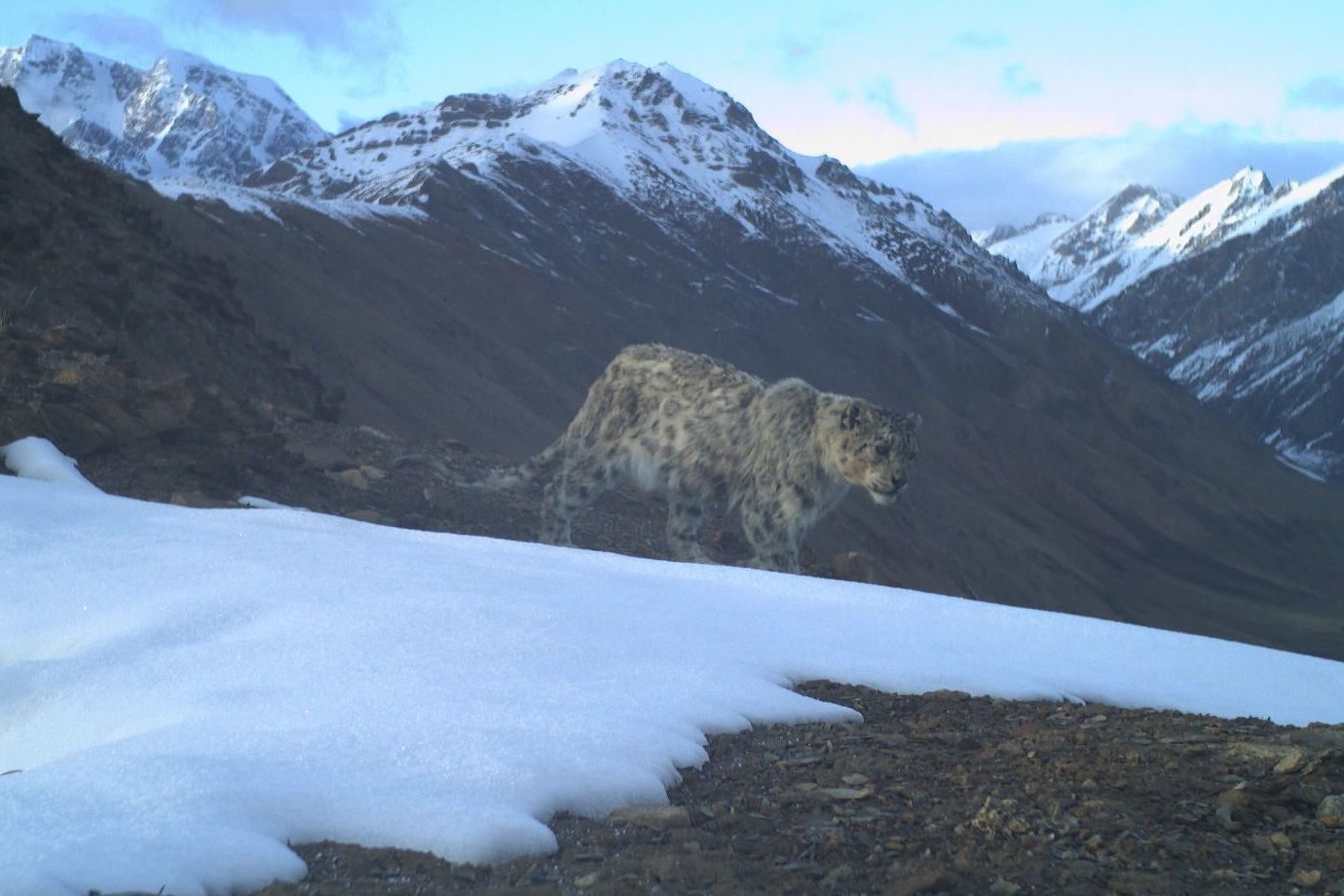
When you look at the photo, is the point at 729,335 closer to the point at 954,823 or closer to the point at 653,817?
the point at 954,823

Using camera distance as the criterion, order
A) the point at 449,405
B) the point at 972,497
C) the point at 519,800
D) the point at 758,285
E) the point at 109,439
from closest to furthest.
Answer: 1. the point at 519,800
2. the point at 109,439
3. the point at 449,405
4. the point at 972,497
5. the point at 758,285

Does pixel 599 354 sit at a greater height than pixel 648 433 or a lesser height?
greater

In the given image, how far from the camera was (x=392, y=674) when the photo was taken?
5281 mm

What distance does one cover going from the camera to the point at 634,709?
520 cm

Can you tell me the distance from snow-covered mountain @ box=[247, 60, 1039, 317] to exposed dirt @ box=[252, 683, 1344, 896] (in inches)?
3556

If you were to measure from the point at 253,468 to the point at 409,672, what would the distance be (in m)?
8.14

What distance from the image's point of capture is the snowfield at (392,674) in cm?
389

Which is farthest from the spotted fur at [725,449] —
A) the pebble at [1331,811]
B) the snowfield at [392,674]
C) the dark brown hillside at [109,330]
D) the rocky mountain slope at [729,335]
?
the pebble at [1331,811]

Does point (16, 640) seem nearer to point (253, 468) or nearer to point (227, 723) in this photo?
point (227, 723)

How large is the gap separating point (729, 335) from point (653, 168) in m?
40.5

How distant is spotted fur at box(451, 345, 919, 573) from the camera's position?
40.2ft

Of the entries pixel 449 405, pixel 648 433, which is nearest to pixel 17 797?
pixel 648 433

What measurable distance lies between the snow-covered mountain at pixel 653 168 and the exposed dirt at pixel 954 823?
9031 centimetres

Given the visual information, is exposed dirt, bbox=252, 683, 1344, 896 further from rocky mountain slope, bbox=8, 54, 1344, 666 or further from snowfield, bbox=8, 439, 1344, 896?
rocky mountain slope, bbox=8, 54, 1344, 666
